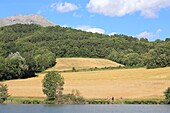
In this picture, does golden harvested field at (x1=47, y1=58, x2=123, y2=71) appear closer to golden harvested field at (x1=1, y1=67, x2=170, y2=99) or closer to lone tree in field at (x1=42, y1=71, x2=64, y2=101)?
golden harvested field at (x1=1, y1=67, x2=170, y2=99)

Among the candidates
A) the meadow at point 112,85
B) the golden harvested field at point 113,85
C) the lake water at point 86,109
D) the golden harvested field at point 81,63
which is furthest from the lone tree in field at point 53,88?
the golden harvested field at point 81,63

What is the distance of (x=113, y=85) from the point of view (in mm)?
95625

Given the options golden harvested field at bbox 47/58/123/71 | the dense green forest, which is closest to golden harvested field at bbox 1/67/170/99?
the dense green forest

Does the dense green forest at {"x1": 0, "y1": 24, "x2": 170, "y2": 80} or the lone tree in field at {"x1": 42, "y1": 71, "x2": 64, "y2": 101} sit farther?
the dense green forest at {"x1": 0, "y1": 24, "x2": 170, "y2": 80}

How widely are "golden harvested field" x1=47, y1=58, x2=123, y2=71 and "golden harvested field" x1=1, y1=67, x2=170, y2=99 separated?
31.1m

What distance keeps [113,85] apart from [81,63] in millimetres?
61748

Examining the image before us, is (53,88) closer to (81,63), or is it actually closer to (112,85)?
(112,85)

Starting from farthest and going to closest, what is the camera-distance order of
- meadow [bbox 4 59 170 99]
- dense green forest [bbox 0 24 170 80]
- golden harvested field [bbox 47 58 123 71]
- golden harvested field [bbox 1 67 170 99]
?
golden harvested field [bbox 47 58 123 71]
dense green forest [bbox 0 24 170 80]
golden harvested field [bbox 1 67 170 99]
meadow [bbox 4 59 170 99]

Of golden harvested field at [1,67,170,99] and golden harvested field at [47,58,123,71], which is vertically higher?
golden harvested field at [47,58,123,71]

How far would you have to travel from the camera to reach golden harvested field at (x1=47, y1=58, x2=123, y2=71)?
15025cm

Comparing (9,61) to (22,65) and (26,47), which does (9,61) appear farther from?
(26,47)

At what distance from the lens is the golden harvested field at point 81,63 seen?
150 m

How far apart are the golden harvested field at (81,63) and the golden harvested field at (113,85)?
3106 centimetres

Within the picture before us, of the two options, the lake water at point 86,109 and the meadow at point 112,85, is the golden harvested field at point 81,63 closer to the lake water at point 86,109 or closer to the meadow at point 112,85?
the meadow at point 112,85
